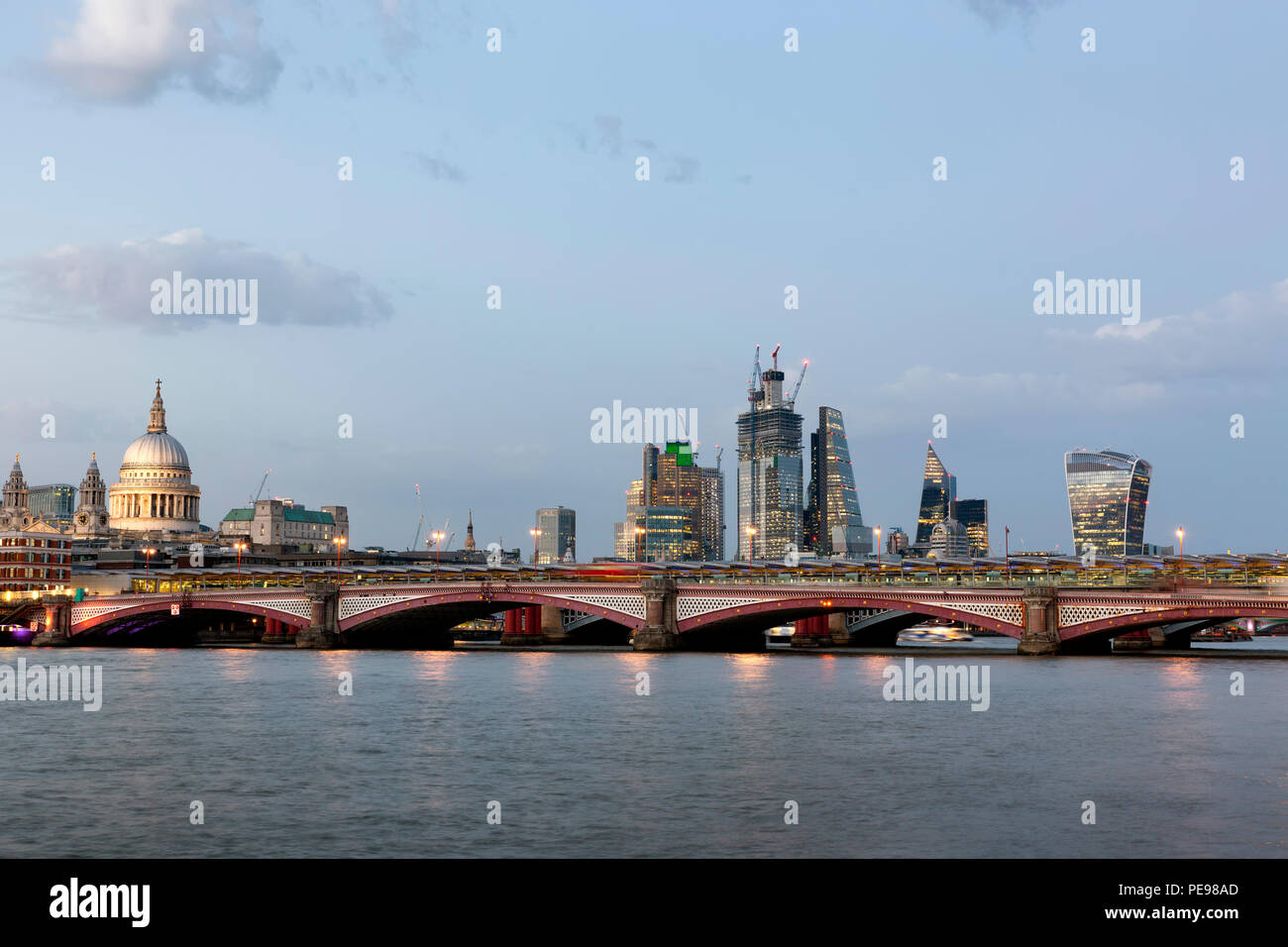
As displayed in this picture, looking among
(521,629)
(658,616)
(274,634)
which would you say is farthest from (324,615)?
(274,634)

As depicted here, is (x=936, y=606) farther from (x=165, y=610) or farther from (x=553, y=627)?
(x=165, y=610)

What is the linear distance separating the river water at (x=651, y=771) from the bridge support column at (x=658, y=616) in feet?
115

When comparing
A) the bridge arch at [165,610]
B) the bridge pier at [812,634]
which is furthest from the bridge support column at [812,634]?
the bridge arch at [165,610]

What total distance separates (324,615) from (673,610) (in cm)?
3958

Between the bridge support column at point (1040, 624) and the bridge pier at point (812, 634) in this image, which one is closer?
the bridge support column at point (1040, 624)

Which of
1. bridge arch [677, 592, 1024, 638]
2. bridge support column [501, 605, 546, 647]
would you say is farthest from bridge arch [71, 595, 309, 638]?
bridge arch [677, 592, 1024, 638]

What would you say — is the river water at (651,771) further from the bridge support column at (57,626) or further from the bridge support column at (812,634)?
the bridge support column at (57,626)

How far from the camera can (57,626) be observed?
15625 cm

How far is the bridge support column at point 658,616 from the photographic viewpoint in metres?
121

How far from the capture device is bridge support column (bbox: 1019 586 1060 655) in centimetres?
10588
